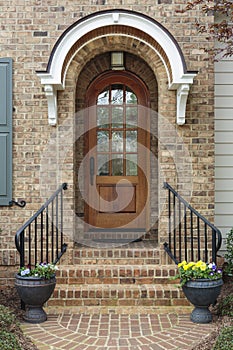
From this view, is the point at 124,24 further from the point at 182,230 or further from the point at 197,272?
the point at 197,272

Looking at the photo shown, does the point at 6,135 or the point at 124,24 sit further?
the point at 6,135

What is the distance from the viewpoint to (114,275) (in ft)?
15.7

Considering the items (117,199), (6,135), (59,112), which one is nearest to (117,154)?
(117,199)

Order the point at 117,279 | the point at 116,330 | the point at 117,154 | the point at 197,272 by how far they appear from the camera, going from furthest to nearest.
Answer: the point at 117,154, the point at 117,279, the point at 197,272, the point at 116,330

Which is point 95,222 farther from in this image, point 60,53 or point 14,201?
point 60,53

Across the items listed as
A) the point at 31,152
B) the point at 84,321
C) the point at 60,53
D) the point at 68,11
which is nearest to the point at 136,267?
the point at 84,321

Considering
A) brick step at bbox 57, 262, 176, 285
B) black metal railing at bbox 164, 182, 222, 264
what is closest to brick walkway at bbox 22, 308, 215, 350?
brick step at bbox 57, 262, 176, 285

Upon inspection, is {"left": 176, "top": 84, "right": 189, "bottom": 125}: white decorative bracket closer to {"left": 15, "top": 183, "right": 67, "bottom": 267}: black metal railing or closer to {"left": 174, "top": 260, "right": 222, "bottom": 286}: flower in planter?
{"left": 15, "top": 183, "right": 67, "bottom": 267}: black metal railing

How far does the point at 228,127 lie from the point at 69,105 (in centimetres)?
226

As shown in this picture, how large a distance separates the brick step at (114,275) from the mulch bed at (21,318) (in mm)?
561

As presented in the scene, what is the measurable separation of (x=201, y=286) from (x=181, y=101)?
7.00ft

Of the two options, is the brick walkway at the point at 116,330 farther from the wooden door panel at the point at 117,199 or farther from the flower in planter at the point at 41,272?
the wooden door panel at the point at 117,199

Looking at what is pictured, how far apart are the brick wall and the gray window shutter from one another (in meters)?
0.06

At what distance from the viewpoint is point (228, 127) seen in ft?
19.1
